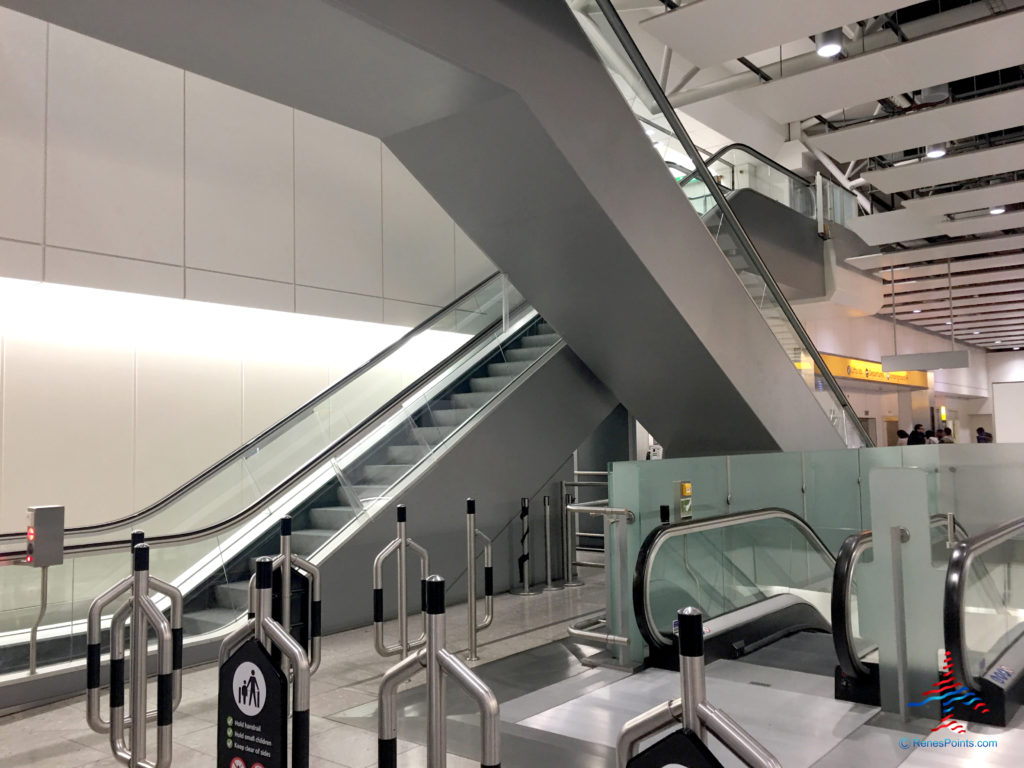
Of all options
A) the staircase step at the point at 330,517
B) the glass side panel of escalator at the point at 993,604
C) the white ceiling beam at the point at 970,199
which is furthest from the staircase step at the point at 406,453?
the white ceiling beam at the point at 970,199

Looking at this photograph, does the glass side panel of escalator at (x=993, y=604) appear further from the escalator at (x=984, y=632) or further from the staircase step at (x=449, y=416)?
the staircase step at (x=449, y=416)

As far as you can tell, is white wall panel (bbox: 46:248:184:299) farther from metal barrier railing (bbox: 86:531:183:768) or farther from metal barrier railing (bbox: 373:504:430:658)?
metal barrier railing (bbox: 86:531:183:768)

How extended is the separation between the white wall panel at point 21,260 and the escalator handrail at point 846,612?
6.75 m

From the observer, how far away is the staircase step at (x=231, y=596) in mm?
5814

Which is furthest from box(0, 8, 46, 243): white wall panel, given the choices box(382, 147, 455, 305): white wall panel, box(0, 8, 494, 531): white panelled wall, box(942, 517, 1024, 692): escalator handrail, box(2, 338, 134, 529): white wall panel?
box(942, 517, 1024, 692): escalator handrail

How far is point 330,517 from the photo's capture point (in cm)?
705

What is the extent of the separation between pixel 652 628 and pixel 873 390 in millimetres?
17377

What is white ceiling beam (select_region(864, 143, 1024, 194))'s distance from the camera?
27.2 ft

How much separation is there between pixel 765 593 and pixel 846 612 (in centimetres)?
193

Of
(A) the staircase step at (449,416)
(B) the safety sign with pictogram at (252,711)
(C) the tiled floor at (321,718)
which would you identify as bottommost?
(C) the tiled floor at (321,718)

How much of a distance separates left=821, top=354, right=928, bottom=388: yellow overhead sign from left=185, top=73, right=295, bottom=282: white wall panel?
37.6 ft

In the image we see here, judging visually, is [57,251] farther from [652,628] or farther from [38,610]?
[652,628]

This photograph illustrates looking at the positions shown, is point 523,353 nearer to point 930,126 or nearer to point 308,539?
point 308,539

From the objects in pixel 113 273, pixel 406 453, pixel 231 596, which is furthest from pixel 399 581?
pixel 113 273
